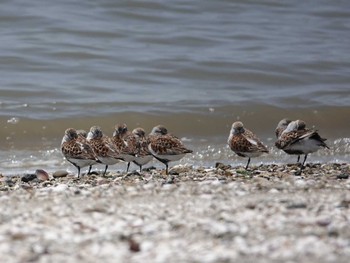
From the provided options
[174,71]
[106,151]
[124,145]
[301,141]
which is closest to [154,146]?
[124,145]

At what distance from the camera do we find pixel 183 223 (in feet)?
24.3

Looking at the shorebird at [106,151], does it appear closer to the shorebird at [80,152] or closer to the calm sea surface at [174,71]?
the shorebird at [80,152]

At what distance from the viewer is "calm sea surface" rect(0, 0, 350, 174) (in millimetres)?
16750

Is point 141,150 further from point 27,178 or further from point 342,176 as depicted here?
point 342,176

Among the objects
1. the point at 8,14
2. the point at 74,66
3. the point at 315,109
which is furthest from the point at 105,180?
the point at 8,14

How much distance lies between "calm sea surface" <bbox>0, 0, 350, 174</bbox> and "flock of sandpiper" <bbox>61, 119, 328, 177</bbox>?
2.06m

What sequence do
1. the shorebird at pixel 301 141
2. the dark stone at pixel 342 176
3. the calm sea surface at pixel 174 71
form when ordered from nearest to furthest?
the dark stone at pixel 342 176
the shorebird at pixel 301 141
the calm sea surface at pixel 174 71

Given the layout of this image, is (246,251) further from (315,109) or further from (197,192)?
(315,109)

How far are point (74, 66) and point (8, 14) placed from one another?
491 cm

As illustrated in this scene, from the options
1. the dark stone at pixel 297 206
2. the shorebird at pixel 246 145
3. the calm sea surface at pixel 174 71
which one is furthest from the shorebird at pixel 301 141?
the dark stone at pixel 297 206

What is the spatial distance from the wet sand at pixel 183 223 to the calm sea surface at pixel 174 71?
5.54m

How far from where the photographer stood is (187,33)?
24.9 meters

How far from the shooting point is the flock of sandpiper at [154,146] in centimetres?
1194

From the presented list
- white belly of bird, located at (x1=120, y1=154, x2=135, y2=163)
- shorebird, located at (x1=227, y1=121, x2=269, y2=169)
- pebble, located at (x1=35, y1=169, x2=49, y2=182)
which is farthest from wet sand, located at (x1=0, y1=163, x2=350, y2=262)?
pebble, located at (x1=35, y1=169, x2=49, y2=182)
